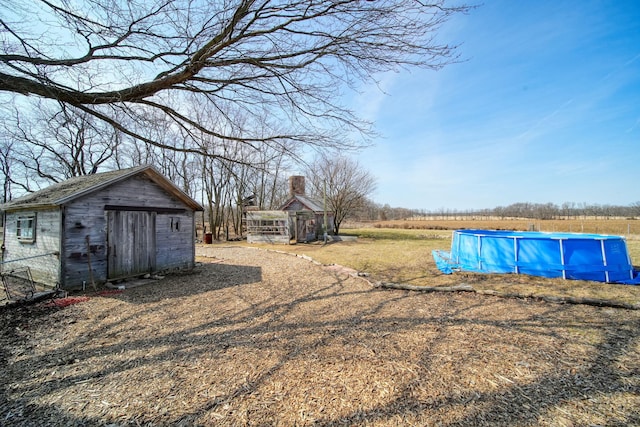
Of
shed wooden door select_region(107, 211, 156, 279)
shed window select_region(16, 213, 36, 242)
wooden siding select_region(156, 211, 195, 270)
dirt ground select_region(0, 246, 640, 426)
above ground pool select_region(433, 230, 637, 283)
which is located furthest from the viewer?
wooden siding select_region(156, 211, 195, 270)

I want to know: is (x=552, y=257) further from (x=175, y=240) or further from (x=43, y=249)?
(x=43, y=249)

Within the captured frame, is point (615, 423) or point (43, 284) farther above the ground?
point (43, 284)

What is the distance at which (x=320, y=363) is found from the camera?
12.8 ft

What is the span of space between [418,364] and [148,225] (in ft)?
32.1

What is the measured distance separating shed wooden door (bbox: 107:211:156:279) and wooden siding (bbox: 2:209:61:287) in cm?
122

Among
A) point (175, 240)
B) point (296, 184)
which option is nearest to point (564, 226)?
point (296, 184)

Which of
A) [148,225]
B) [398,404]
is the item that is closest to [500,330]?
[398,404]

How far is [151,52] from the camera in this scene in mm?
4699

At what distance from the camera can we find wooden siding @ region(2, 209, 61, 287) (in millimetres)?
7785

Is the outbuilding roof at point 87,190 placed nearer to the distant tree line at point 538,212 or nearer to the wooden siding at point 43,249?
the wooden siding at point 43,249

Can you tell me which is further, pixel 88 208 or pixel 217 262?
pixel 217 262

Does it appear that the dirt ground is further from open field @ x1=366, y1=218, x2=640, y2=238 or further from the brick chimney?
open field @ x1=366, y1=218, x2=640, y2=238

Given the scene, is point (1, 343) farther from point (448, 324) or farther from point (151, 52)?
point (448, 324)

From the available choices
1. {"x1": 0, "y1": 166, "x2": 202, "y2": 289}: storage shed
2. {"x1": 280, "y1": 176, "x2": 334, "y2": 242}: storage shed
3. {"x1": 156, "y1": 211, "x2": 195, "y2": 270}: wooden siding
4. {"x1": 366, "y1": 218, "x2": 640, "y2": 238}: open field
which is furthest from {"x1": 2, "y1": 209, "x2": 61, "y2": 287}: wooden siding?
{"x1": 366, "y1": 218, "x2": 640, "y2": 238}: open field
